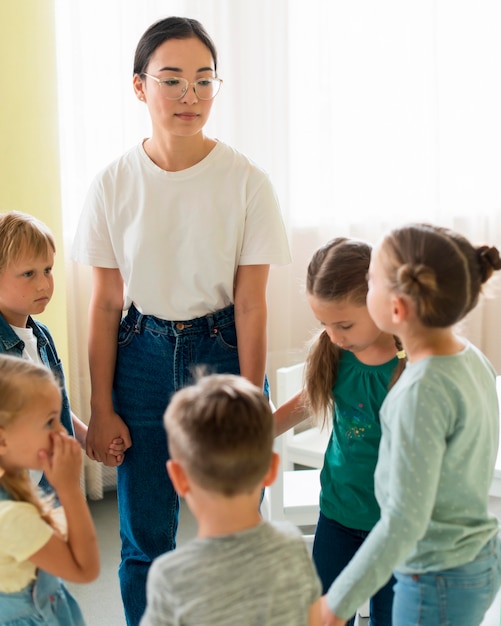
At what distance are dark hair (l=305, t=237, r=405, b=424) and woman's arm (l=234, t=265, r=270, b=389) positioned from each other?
0.18 meters

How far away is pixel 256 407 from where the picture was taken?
114cm

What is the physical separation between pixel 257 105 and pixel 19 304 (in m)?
1.90

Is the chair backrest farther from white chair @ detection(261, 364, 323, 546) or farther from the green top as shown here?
the green top

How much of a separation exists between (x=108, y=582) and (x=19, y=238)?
1.45 metres

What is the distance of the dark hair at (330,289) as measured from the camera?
153cm

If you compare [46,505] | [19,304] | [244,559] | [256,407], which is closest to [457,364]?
[256,407]

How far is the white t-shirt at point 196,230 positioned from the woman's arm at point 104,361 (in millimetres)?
113

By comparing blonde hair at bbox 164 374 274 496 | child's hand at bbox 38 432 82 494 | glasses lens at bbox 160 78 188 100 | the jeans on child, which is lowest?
the jeans on child

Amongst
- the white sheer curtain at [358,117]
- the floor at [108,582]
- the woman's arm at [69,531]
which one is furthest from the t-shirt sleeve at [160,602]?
the white sheer curtain at [358,117]

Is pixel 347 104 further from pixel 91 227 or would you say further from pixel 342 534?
pixel 342 534

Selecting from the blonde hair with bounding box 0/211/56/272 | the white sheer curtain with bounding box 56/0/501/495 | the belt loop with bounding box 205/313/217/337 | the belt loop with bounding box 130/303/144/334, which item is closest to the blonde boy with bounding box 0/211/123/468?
the blonde hair with bounding box 0/211/56/272

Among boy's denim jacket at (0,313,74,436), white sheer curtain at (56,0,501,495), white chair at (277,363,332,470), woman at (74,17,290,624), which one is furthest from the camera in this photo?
white sheer curtain at (56,0,501,495)

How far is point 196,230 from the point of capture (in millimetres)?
1809

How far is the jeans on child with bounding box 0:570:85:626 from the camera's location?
132cm
